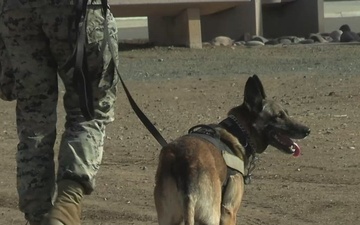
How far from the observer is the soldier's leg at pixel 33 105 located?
504 centimetres

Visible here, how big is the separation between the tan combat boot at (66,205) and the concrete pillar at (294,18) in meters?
18.1

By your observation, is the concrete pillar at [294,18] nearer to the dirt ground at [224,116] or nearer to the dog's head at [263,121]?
the dirt ground at [224,116]

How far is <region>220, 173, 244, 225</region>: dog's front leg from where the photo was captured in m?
5.71

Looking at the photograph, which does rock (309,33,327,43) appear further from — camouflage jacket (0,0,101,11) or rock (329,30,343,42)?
camouflage jacket (0,0,101,11)

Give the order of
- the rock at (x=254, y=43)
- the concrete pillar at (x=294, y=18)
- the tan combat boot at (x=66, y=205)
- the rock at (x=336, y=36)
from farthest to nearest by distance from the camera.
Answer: the concrete pillar at (x=294, y=18) < the rock at (x=336, y=36) < the rock at (x=254, y=43) < the tan combat boot at (x=66, y=205)

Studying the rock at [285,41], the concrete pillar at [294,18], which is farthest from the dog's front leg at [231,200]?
the concrete pillar at [294,18]

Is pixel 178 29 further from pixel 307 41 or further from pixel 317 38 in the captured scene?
pixel 317 38

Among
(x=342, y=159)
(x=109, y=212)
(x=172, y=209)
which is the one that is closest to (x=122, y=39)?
(x=342, y=159)

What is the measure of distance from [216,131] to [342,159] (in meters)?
3.15

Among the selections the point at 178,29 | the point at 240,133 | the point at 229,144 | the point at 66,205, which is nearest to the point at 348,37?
the point at 178,29

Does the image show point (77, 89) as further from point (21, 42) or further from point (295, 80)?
point (295, 80)

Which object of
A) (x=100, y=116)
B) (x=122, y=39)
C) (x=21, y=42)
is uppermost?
(x=21, y=42)

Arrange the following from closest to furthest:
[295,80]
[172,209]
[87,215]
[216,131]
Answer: [172,209], [216,131], [87,215], [295,80]

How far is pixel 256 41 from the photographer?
19859 mm
